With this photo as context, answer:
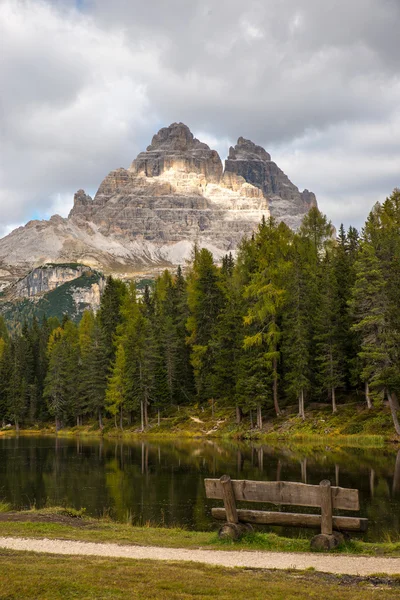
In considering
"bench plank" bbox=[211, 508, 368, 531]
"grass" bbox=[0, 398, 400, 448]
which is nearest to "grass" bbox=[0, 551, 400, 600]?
"bench plank" bbox=[211, 508, 368, 531]

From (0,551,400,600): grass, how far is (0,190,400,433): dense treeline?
36.8 metres

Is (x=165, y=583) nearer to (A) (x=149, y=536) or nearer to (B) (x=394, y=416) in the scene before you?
(A) (x=149, y=536)

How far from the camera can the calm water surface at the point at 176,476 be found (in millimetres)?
24953

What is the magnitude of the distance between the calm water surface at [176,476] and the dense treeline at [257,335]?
33.9ft

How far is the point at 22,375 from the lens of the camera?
352 ft

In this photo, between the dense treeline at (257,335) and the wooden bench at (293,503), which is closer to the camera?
the wooden bench at (293,503)

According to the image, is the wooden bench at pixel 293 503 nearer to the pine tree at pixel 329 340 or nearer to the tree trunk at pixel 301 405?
the pine tree at pixel 329 340

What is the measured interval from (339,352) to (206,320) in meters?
21.6

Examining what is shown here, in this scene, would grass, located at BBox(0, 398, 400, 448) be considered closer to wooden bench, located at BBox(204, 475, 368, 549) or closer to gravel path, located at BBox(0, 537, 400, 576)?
wooden bench, located at BBox(204, 475, 368, 549)

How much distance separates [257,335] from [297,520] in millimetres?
42957

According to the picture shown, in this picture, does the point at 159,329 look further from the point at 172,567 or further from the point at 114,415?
the point at 172,567

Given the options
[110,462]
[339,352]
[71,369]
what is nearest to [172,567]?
[110,462]

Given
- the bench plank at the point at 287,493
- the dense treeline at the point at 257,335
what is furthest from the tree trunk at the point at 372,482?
the dense treeline at the point at 257,335

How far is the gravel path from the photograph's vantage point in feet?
43.6
